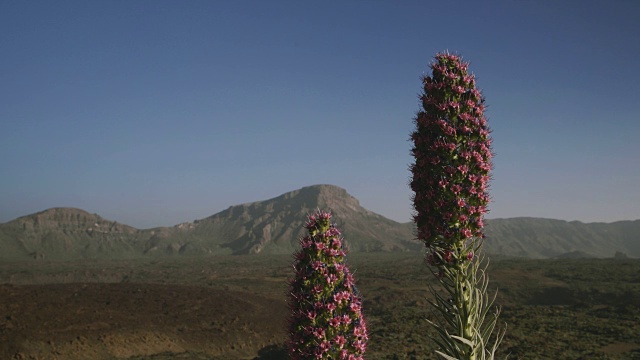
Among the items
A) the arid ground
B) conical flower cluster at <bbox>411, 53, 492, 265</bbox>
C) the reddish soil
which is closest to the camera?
conical flower cluster at <bbox>411, 53, 492, 265</bbox>

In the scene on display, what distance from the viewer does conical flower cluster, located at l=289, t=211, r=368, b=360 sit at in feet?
15.8

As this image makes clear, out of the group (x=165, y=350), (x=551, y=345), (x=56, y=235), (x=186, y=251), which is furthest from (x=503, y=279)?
(x=56, y=235)

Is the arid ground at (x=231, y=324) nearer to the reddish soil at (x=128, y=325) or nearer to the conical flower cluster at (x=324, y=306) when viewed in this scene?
the reddish soil at (x=128, y=325)

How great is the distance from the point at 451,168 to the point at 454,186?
0.22 m

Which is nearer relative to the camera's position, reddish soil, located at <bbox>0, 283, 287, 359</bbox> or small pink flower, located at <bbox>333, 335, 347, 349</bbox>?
small pink flower, located at <bbox>333, 335, 347, 349</bbox>

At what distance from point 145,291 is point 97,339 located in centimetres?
1931

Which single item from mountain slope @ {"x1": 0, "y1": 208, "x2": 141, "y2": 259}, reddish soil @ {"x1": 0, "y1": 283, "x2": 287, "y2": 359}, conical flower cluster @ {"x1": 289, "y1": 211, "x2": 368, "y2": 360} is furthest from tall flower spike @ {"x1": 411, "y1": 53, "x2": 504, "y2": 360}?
mountain slope @ {"x1": 0, "y1": 208, "x2": 141, "y2": 259}

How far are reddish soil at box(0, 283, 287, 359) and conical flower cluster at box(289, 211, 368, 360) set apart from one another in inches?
1004

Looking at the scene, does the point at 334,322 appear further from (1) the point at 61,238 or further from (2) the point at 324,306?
(1) the point at 61,238

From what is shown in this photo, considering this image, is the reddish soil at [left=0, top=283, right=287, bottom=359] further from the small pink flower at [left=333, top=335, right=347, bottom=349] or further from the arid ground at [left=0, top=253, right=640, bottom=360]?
the small pink flower at [left=333, top=335, right=347, bottom=349]

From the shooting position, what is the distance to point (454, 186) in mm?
4668

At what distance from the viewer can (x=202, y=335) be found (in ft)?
112

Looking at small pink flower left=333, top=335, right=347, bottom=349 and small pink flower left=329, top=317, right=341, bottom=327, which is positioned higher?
small pink flower left=329, top=317, right=341, bottom=327

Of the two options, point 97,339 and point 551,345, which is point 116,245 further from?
point 551,345
